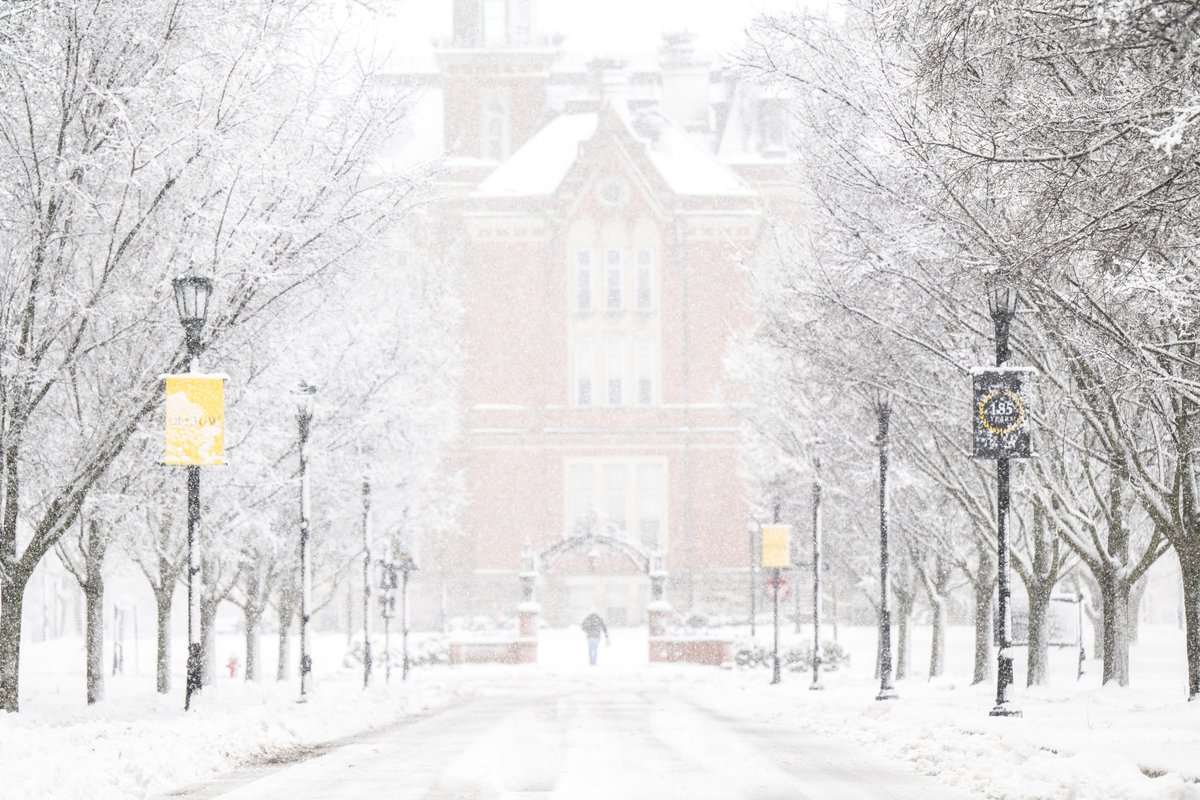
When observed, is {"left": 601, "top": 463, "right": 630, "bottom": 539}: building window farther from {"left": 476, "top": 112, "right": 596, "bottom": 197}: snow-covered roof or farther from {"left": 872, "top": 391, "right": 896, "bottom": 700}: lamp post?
{"left": 872, "top": 391, "right": 896, "bottom": 700}: lamp post

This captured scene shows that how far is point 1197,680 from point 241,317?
39.0 feet

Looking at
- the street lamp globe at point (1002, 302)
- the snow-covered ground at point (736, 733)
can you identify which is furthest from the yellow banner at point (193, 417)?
the street lamp globe at point (1002, 302)

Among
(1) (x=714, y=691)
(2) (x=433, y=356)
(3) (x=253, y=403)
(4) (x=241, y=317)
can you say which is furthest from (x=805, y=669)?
(4) (x=241, y=317)

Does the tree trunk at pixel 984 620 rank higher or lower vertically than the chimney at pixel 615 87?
lower

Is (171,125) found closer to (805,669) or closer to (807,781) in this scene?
(807,781)

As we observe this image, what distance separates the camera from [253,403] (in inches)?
877

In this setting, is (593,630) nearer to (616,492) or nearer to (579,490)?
(579,490)

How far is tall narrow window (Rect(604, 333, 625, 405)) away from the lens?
6112cm

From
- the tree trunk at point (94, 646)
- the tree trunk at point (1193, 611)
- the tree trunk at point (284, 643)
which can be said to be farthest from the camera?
the tree trunk at point (284, 643)

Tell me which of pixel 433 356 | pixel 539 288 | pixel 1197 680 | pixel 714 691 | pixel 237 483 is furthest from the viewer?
pixel 539 288

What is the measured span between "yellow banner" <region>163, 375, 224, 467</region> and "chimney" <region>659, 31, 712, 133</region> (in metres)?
52.8

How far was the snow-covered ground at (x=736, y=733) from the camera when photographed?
11.3m

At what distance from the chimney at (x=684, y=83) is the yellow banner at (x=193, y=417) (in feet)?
173

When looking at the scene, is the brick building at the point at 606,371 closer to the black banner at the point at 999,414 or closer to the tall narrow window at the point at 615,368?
the tall narrow window at the point at 615,368
